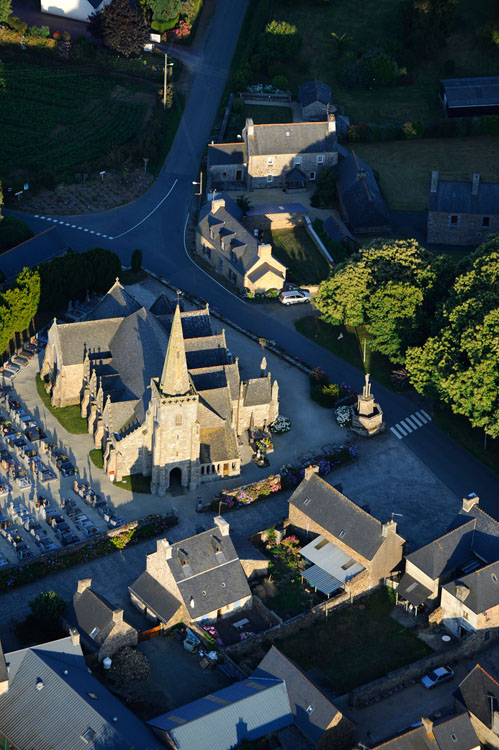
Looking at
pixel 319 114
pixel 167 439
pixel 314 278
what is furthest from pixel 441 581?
pixel 319 114

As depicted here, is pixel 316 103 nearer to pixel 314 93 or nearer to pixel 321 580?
pixel 314 93

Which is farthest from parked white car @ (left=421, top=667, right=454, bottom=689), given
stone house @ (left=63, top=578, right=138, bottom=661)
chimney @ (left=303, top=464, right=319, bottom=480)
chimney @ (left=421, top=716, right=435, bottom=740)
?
stone house @ (left=63, top=578, right=138, bottom=661)

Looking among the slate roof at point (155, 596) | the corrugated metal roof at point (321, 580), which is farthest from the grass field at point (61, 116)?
the corrugated metal roof at point (321, 580)

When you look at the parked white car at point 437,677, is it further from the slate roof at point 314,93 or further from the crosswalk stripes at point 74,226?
the slate roof at point 314,93

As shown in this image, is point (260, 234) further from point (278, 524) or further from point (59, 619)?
point (59, 619)

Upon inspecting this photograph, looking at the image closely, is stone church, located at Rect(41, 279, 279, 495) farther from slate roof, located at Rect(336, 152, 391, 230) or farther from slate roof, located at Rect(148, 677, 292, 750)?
slate roof, located at Rect(336, 152, 391, 230)

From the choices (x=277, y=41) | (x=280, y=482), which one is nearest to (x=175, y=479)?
(x=280, y=482)
